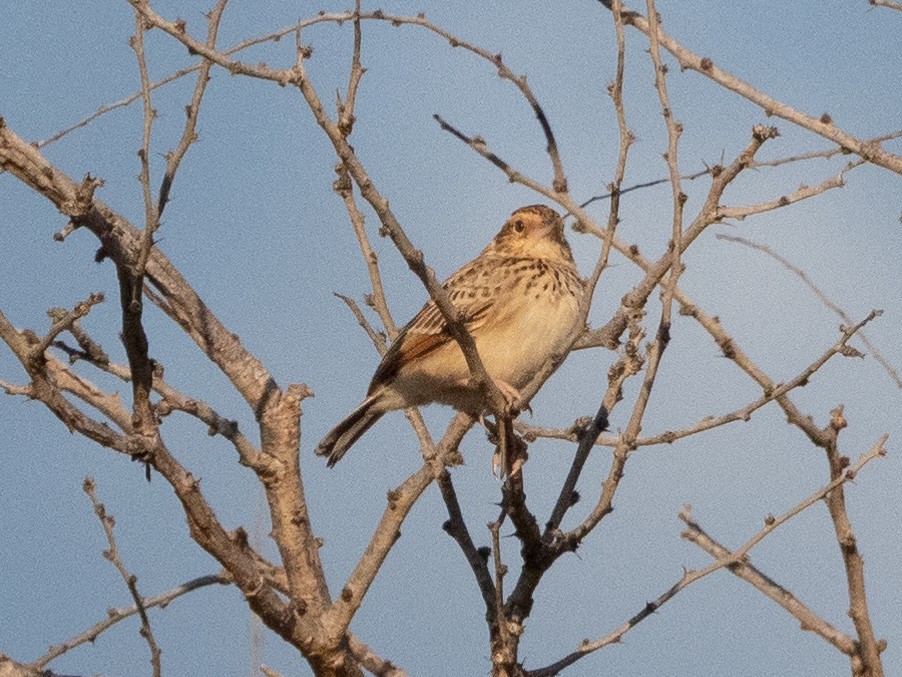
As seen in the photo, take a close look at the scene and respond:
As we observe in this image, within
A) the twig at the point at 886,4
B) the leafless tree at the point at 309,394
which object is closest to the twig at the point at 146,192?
the leafless tree at the point at 309,394

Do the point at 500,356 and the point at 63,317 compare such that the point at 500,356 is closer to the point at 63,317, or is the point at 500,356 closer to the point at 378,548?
the point at 378,548

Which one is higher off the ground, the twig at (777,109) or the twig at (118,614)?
the twig at (777,109)

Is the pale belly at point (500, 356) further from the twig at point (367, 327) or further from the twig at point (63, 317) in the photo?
the twig at point (63, 317)

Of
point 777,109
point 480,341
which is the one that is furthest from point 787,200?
point 480,341

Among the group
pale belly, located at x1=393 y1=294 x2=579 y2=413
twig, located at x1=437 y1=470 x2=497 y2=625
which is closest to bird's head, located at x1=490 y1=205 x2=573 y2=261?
pale belly, located at x1=393 y1=294 x2=579 y2=413

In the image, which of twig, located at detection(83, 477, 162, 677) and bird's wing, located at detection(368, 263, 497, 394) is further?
bird's wing, located at detection(368, 263, 497, 394)

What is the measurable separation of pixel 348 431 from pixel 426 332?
700 millimetres

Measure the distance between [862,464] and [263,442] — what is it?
234cm

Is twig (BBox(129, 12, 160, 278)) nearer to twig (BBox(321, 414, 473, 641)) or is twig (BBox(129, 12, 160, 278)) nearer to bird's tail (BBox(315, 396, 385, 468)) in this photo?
twig (BBox(321, 414, 473, 641))

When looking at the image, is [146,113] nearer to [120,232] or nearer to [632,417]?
[120,232]

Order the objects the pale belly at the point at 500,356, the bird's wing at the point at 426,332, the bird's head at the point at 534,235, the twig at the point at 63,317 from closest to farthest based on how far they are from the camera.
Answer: the twig at the point at 63,317
the pale belly at the point at 500,356
the bird's wing at the point at 426,332
the bird's head at the point at 534,235

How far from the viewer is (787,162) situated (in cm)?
546

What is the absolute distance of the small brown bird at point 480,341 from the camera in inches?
255

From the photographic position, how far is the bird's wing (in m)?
6.61
